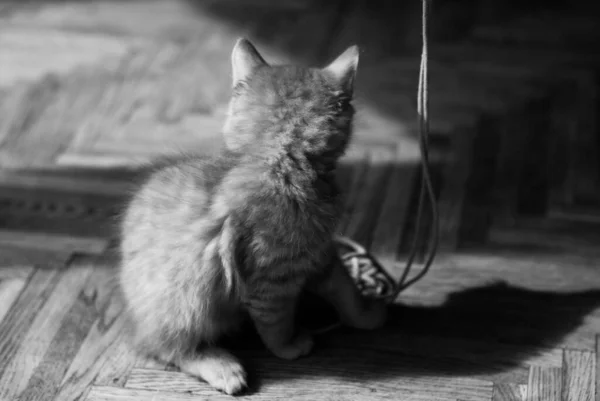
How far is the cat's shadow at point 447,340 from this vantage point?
1831 millimetres

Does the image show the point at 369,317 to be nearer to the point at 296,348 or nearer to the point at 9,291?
the point at 296,348

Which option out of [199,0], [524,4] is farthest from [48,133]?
[524,4]

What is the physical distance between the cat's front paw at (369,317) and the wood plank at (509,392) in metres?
0.29

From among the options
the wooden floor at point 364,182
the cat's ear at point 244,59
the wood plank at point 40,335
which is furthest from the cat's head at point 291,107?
the wood plank at point 40,335

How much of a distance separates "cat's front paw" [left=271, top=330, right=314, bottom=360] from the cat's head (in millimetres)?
397

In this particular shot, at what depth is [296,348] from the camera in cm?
186

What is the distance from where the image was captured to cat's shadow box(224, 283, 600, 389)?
1.83 metres

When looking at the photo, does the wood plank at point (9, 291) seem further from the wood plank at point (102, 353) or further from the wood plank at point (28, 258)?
the wood plank at point (102, 353)

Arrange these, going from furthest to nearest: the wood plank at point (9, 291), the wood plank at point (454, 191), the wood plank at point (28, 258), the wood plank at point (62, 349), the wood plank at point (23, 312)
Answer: the wood plank at point (454, 191)
the wood plank at point (28, 258)
the wood plank at point (9, 291)
the wood plank at point (23, 312)
the wood plank at point (62, 349)

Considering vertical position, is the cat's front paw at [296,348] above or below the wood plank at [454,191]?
below

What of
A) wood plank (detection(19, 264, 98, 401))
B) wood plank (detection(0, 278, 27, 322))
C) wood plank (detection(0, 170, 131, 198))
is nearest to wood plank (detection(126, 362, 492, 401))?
wood plank (detection(19, 264, 98, 401))

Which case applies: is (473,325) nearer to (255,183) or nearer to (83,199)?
(255,183)

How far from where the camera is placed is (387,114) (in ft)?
8.87

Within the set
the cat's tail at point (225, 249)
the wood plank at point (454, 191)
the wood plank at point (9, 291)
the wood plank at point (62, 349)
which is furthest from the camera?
the wood plank at point (454, 191)
